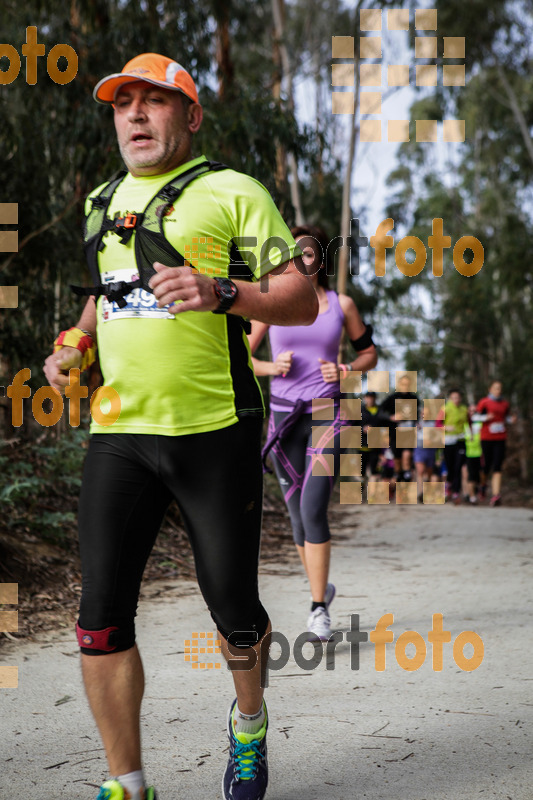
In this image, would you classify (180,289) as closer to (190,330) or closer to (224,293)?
(224,293)

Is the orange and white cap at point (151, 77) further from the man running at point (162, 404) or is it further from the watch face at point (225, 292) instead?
the watch face at point (225, 292)

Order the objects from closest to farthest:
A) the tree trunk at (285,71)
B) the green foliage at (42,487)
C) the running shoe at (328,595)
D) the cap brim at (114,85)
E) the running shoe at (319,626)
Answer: the cap brim at (114,85) < the running shoe at (319,626) < the running shoe at (328,595) < the green foliage at (42,487) < the tree trunk at (285,71)

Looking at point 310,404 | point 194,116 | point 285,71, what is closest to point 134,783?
point 194,116

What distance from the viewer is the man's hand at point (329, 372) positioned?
4320 mm

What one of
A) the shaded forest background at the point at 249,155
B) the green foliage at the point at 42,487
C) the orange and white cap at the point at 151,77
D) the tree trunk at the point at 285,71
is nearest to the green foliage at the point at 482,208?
the shaded forest background at the point at 249,155

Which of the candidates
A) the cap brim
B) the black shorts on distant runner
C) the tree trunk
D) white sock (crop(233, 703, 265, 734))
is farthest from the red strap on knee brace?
the tree trunk

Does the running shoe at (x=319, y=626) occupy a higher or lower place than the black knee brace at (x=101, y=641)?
lower

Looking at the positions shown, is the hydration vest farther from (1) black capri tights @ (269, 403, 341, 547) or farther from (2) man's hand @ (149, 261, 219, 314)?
(1) black capri tights @ (269, 403, 341, 547)

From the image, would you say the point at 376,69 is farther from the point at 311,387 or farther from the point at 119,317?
the point at 119,317

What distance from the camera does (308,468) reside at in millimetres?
4270

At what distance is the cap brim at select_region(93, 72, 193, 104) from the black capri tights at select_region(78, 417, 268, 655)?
867mm

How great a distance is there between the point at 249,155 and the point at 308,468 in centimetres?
600

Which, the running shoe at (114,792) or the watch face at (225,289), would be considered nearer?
the watch face at (225,289)

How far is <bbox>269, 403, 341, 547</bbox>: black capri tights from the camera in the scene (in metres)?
4.23
